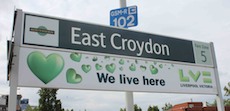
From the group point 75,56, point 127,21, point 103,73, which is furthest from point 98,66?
point 127,21

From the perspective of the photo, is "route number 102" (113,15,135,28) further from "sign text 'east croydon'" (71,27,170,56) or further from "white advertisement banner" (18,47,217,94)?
"white advertisement banner" (18,47,217,94)

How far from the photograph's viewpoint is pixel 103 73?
15.7 feet

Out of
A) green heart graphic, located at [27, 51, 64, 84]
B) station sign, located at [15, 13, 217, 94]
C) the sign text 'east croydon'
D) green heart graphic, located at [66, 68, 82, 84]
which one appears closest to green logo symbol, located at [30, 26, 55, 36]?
station sign, located at [15, 13, 217, 94]

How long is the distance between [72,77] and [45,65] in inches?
19.1

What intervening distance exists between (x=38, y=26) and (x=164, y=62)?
8.42 ft

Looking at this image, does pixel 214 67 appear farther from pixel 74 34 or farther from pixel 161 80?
pixel 74 34

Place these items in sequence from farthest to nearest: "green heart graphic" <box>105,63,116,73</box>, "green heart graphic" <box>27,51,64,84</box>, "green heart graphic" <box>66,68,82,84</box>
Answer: "green heart graphic" <box>105,63,116,73</box> < "green heart graphic" <box>66,68,82,84</box> < "green heart graphic" <box>27,51,64,84</box>

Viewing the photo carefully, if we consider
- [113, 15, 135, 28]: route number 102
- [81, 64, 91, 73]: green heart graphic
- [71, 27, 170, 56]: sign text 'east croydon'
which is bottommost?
[81, 64, 91, 73]: green heart graphic

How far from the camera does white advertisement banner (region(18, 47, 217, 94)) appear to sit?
4.23 metres

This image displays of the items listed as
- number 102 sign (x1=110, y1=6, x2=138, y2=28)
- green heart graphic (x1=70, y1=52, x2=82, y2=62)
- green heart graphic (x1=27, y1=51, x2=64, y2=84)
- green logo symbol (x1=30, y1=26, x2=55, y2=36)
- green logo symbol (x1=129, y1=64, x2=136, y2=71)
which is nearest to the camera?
green heart graphic (x1=27, y1=51, x2=64, y2=84)

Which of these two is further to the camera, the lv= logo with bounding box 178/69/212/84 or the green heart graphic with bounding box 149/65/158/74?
the lv= logo with bounding box 178/69/212/84

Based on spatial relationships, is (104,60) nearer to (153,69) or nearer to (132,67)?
(132,67)

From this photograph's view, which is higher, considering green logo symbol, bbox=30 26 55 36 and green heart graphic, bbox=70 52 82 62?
green logo symbol, bbox=30 26 55 36

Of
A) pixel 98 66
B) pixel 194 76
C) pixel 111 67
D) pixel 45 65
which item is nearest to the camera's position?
pixel 45 65
